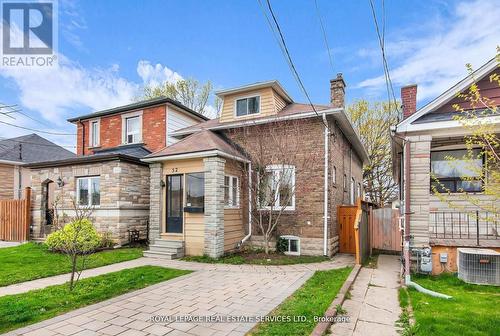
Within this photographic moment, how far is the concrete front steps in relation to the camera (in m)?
9.91

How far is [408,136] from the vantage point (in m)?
7.88

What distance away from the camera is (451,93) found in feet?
24.6

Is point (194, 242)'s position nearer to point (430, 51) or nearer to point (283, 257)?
point (283, 257)

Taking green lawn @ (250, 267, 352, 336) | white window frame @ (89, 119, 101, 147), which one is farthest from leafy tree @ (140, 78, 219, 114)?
green lawn @ (250, 267, 352, 336)

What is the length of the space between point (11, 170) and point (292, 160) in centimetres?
1896

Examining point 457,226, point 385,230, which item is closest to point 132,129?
point 385,230

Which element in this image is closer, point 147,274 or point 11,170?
point 147,274

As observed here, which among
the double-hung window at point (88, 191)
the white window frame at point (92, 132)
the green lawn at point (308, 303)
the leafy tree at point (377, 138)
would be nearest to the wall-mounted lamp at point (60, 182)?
the double-hung window at point (88, 191)

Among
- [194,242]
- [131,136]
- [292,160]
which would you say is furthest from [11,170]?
[292,160]

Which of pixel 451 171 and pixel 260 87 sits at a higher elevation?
pixel 260 87

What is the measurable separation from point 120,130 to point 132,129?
0.70 metres

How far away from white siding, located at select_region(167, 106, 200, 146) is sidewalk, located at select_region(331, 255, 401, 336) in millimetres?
10767

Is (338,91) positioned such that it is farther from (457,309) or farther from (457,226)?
(457,309)

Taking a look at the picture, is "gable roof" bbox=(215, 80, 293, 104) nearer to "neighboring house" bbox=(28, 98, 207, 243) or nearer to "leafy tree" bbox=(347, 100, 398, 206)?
"neighboring house" bbox=(28, 98, 207, 243)
